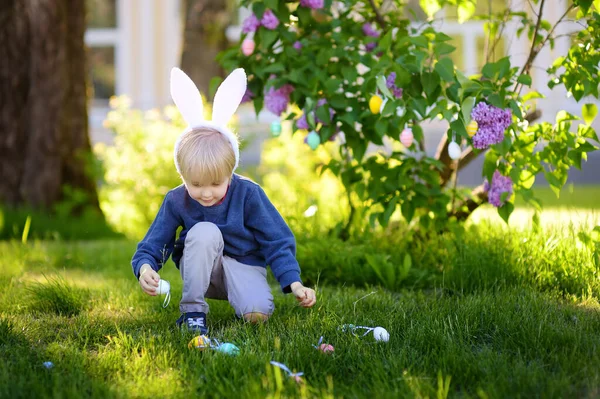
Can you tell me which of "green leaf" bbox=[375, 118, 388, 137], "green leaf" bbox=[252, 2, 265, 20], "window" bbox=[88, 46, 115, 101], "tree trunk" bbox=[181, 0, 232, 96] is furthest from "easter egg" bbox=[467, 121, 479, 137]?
"window" bbox=[88, 46, 115, 101]

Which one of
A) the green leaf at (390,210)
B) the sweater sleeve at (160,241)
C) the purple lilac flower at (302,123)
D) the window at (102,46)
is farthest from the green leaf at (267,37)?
the window at (102,46)

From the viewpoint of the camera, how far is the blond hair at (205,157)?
97.8 inches

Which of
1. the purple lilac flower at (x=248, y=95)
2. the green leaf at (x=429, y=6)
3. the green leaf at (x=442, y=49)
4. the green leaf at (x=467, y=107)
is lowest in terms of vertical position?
the purple lilac flower at (x=248, y=95)

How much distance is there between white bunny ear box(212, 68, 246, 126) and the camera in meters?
2.64

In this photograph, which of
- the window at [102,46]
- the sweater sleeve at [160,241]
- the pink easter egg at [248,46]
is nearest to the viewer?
the sweater sleeve at [160,241]

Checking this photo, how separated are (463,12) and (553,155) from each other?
0.77 metres

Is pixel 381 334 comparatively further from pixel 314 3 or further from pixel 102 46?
pixel 102 46

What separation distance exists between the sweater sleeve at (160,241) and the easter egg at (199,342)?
0.42 m

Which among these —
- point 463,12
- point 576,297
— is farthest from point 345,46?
point 576,297

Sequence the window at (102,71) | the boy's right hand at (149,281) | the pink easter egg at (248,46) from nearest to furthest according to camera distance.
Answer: the boy's right hand at (149,281)
the pink easter egg at (248,46)
the window at (102,71)

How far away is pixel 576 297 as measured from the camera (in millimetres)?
2764

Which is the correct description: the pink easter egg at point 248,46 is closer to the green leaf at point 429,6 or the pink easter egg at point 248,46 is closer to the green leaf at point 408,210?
the green leaf at point 429,6

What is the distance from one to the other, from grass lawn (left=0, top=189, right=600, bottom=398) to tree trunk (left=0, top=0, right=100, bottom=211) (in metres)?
2.47

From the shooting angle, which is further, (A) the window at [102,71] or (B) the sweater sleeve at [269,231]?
(A) the window at [102,71]
